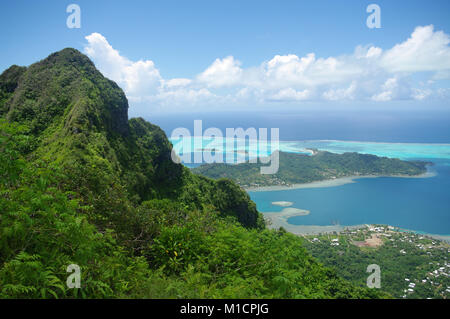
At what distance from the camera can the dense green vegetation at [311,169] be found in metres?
78.9

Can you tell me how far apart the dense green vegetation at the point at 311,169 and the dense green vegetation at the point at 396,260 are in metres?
36.0

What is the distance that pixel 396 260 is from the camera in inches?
1332

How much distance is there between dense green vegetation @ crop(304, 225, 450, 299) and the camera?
27.0 m

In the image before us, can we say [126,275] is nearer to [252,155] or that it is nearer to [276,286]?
[276,286]

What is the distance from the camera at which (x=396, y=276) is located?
95.3ft

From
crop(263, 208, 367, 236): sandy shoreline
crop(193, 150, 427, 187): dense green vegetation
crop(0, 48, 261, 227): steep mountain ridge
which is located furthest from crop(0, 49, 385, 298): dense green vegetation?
crop(193, 150, 427, 187): dense green vegetation

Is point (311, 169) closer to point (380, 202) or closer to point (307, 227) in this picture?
point (380, 202)

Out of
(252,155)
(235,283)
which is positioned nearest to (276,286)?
(235,283)

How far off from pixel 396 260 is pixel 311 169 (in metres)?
54.2

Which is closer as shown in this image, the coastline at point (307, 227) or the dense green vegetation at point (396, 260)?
the dense green vegetation at point (396, 260)
